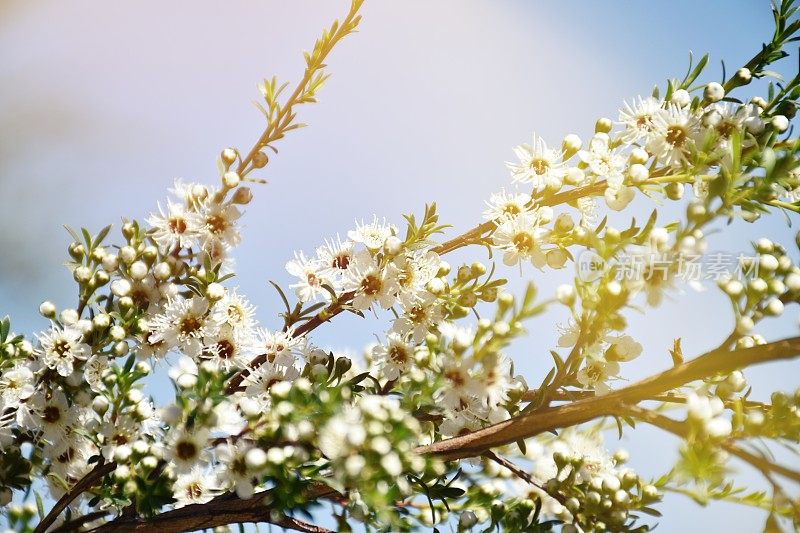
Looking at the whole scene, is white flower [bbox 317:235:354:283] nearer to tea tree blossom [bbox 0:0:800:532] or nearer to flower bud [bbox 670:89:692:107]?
tea tree blossom [bbox 0:0:800:532]

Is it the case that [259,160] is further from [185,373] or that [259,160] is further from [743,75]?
[743,75]

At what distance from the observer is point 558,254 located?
1338 millimetres

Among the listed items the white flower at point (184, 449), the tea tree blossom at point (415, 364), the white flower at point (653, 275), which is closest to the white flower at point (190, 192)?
the tea tree blossom at point (415, 364)

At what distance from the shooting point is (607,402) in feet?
3.33

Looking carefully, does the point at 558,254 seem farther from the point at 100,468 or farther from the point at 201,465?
the point at 100,468

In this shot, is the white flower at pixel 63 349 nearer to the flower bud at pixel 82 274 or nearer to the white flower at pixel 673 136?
the flower bud at pixel 82 274

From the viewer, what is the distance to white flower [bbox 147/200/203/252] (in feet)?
4.52

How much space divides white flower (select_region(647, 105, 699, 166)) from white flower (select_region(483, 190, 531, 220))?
24cm

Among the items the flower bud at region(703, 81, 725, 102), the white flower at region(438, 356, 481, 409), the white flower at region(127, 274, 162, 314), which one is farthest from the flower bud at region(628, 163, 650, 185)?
the white flower at region(127, 274, 162, 314)

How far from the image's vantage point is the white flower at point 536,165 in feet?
4.75

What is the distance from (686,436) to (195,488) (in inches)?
36.1

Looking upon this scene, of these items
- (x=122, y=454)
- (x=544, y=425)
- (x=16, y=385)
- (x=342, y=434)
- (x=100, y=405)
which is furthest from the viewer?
(x=16, y=385)

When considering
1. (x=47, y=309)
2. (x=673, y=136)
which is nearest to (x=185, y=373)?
(x=47, y=309)

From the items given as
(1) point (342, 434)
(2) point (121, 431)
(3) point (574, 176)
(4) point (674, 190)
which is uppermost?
(3) point (574, 176)
